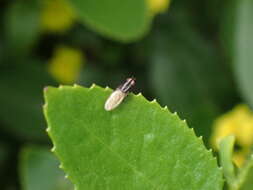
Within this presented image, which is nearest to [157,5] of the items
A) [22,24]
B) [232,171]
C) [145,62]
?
[145,62]

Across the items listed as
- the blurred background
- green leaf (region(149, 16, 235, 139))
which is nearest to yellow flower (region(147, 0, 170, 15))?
the blurred background

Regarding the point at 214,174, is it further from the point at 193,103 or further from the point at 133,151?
the point at 193,103

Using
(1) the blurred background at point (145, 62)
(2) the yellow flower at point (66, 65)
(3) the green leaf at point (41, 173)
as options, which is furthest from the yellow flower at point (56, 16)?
(3) the green leaf at point (41, 173)

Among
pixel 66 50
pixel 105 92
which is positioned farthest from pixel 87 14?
pixel 105 92

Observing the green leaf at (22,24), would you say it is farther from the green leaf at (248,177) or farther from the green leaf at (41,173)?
the green leaf at (248,177)

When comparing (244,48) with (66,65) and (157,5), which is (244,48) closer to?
(157,5)

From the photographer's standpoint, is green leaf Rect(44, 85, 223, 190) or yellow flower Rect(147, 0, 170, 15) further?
yellow flower Rect(147, 0, 170, 15)

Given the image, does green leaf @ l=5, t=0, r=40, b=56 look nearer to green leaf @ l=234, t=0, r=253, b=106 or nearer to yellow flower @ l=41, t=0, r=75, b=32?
yellow flower @ l=41, t=0, r=75, b=32
